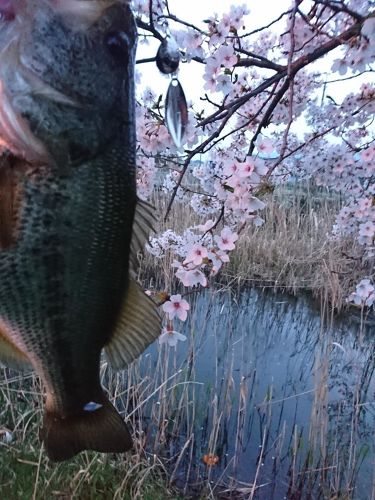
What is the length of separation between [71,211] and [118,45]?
28 centimetres

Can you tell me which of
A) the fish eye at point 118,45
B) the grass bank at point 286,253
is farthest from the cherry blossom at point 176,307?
the grass bank at point 286,253

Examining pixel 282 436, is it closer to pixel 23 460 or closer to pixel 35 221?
pixel 23 460

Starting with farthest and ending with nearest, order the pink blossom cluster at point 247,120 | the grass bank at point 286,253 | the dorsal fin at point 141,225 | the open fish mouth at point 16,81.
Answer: the grass bank at point 286,253 → the pink blossom cluster at point 247,120 → the dorsal fin at point 141,225 → the open fish mouth at point 16,81

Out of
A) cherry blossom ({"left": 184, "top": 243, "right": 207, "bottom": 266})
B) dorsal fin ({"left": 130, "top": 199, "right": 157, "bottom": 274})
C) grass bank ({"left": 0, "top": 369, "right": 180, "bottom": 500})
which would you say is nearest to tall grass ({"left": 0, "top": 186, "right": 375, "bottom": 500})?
grass bank ({"left": 0, "top": 369, "right": 180, "bottom": 500})

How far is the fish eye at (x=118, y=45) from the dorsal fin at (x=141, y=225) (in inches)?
10.1

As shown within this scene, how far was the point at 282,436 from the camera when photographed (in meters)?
3.93

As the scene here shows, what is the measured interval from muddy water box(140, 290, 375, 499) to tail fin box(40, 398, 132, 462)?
251 centimetres

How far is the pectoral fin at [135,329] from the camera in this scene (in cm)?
107

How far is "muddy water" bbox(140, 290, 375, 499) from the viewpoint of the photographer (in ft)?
12.4

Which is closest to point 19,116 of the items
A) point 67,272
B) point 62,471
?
point 67,272

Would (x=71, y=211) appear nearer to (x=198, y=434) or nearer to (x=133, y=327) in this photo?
(x=133, y=327)

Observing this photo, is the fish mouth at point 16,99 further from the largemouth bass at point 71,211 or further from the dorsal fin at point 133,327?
the dorsal fin at point 133,327

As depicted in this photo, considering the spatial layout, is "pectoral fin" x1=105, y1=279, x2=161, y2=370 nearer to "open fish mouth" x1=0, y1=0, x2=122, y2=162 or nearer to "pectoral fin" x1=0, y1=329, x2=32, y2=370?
"pectoral fin" x1=0, y1=329, x2=32, y2=370

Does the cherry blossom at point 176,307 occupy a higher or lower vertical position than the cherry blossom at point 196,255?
lower
